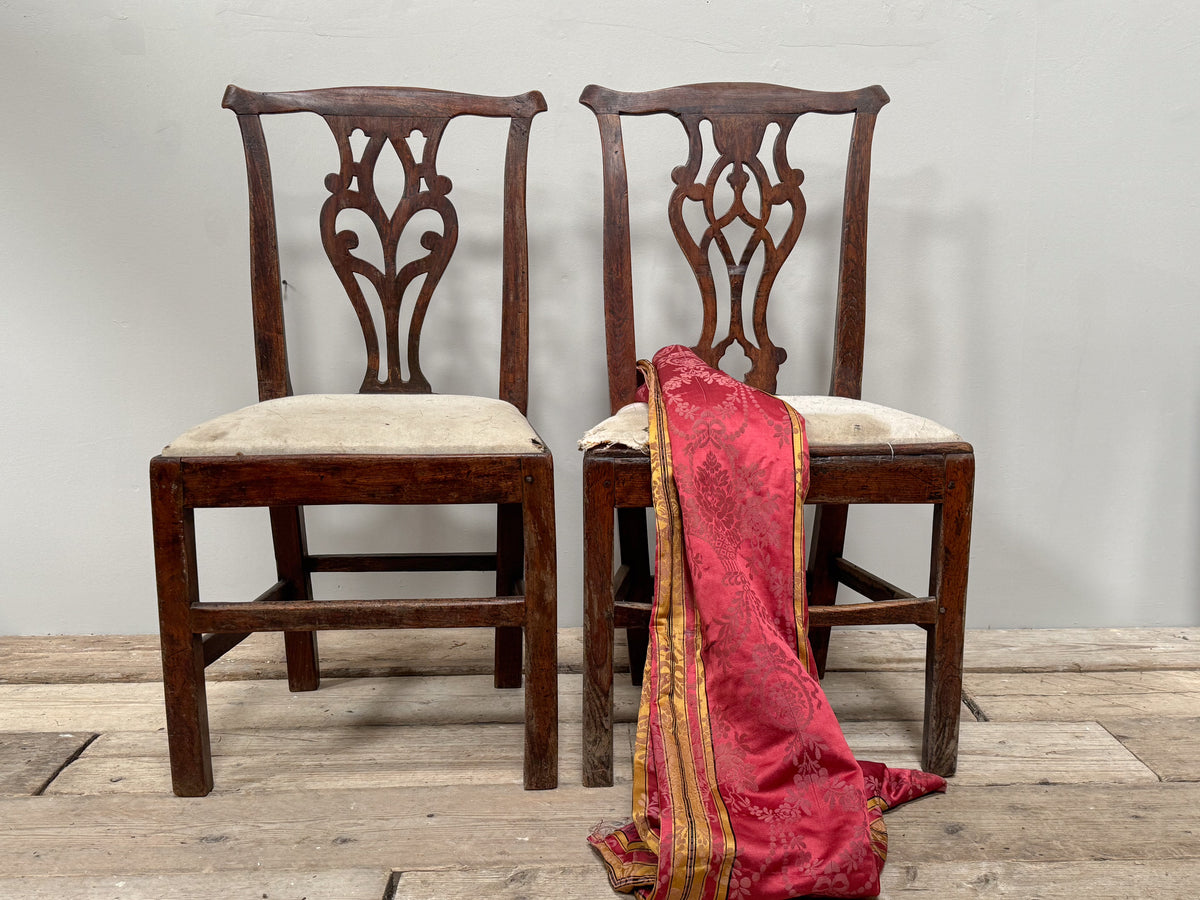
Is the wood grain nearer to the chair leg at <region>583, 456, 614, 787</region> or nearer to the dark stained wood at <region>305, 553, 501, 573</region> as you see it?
Answer: the dark stained wood at <region>305, 553, 501, 573</region>

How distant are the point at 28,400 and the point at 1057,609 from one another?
216 cm

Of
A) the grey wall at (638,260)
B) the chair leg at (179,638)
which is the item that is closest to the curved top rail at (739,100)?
the grey wall at (638,260)

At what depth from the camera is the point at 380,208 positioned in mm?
1505

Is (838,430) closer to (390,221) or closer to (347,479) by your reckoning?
(347,479)

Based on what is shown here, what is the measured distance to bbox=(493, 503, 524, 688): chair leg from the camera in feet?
4.91

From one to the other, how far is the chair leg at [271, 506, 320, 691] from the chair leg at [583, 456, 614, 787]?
1.85 feet

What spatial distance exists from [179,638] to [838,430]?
0.92 m

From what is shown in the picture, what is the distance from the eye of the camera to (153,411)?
70.5 inches

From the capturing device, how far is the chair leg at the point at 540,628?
3.86ft

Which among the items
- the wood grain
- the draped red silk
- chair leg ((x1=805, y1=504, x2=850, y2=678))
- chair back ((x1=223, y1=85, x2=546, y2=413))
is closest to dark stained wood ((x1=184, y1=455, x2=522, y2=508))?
the draped red silk

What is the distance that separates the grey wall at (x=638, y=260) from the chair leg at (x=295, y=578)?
307 millimetres

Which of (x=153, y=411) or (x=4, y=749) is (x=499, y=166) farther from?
(x=4, y=749)

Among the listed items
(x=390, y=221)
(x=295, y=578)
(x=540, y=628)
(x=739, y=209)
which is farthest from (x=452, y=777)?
(x=739, y=209)

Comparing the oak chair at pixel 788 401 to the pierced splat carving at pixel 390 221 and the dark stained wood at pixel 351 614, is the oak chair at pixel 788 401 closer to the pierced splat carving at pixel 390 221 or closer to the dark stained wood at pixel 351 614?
the dark stained wood at pixel 351 614
